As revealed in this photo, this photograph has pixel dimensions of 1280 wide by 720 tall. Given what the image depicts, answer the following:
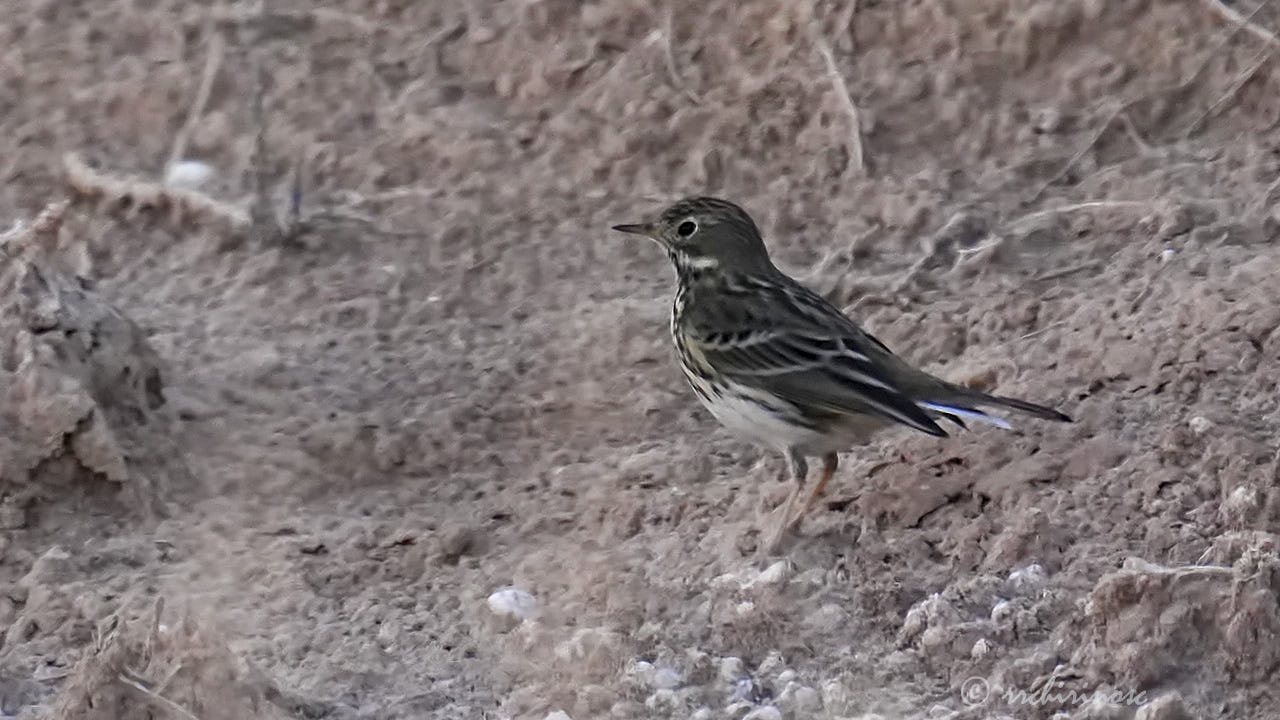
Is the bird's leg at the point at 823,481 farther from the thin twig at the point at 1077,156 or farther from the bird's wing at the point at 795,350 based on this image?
the thin twig at the point at 1077,156

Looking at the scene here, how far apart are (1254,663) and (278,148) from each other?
14.4ft

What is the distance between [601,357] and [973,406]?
1539 millimetres

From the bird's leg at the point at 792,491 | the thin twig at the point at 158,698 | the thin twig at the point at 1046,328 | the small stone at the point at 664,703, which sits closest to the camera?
the thin twig at the point at 158,698

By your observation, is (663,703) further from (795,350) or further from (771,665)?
(795,350)

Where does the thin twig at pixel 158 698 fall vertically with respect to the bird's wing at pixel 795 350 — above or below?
below

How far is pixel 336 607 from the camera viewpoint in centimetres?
483

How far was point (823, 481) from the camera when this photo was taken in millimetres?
5047

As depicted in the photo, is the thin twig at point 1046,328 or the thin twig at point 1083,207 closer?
the thin twig at point 1046,328

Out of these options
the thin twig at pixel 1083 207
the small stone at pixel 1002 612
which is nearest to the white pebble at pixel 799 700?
the small stone at pixel 1002 612

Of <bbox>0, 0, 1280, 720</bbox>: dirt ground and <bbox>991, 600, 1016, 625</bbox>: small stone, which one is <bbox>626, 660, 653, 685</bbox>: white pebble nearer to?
<bbox>0, 0, 1280, 720</bbox>: dirt ground

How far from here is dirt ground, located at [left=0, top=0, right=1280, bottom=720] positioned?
4.28 metres

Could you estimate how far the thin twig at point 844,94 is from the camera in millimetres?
6707

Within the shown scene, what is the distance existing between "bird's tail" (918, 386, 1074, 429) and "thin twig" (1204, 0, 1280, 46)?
2.37 meters

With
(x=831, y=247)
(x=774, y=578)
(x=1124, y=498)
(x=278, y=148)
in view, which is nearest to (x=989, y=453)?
(x=1124, y=498)
